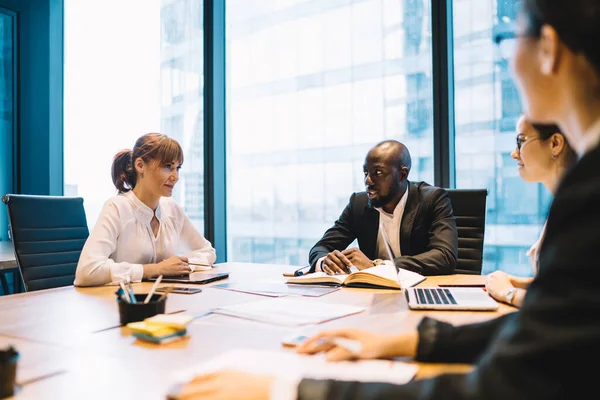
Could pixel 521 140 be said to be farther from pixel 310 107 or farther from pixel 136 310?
pixel 310 107

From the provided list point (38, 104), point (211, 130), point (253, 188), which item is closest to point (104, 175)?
point (38, 104)

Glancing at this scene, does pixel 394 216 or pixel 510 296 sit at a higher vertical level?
pixel 394 216

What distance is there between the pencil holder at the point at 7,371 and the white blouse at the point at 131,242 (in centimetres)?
113

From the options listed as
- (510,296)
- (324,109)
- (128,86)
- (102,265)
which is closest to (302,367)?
(510,296)

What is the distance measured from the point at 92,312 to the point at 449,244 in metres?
1.54

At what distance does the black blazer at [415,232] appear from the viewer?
6.86 feet

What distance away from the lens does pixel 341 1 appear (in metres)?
3.58

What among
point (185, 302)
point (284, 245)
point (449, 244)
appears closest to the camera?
point (185, 302)

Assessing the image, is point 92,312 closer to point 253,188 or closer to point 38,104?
point 253,188

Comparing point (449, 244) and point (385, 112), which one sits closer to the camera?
point (449, 244)

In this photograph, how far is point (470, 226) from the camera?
8.36 ft

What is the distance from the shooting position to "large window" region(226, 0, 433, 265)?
327 cm

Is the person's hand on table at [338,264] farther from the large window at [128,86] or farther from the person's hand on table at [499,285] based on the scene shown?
the large window at [128,86]

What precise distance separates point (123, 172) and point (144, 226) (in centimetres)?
34
